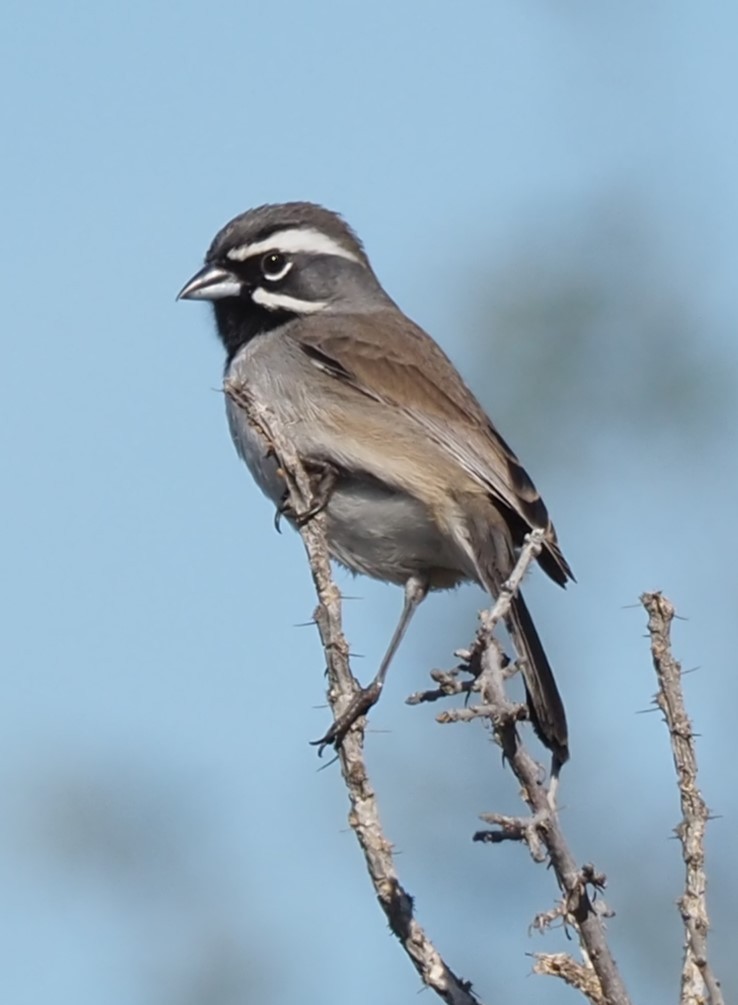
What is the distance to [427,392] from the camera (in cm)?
602

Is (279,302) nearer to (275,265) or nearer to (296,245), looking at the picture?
(275,265)

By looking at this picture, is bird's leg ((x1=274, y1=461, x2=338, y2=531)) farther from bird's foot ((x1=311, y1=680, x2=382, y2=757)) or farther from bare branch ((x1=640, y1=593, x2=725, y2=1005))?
bare branch ((x1=640, y1=593, x2=725, y2=1005))

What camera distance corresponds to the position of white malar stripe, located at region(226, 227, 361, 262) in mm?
6453

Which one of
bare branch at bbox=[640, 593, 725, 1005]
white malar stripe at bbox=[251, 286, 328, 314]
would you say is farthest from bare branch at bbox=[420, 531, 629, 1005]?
white malar stripe at bbox=[251, 286, 328, 314]

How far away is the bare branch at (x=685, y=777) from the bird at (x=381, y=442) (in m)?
1.80

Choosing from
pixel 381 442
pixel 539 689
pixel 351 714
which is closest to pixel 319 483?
pixel 381 442

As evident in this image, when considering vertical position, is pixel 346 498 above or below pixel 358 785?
above

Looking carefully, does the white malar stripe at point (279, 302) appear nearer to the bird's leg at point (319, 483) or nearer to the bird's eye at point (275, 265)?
the bird's eye at point (275, 265)

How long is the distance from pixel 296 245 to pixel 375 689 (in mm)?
2468

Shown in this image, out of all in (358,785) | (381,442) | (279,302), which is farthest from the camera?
(279,302)

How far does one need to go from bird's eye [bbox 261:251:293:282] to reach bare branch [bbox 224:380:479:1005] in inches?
81.8

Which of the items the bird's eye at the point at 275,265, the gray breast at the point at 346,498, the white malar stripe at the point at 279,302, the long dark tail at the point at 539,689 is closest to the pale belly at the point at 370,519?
the gray breast at the point at 346,498

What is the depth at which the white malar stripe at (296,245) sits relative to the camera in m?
6.45

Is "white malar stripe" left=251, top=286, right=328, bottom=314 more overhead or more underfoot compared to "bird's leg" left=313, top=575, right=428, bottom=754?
more overhead
